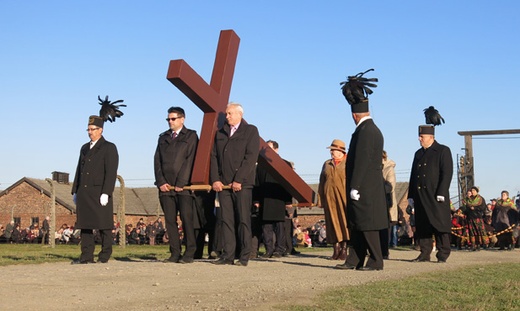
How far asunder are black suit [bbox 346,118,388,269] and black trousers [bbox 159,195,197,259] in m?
2.59

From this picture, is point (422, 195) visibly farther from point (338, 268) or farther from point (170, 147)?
point (170, 147)

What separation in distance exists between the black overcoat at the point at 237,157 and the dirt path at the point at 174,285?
1189mm

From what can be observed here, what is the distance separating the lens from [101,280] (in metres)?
8.09

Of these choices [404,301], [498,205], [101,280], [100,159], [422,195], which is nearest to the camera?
[404,301]

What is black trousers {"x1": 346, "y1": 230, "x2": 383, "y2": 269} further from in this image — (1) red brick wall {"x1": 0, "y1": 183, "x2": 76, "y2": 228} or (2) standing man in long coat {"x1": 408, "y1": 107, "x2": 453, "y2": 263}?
(1) red brick wall {"x1": 0, "y1": 183, "x2": 76, "y2": 228}

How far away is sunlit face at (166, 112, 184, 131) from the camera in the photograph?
11477 millimetres

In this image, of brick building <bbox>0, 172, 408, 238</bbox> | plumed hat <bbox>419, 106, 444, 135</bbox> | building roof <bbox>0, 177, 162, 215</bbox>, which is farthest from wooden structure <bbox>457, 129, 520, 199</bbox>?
building roof <bbox>0, 177, 162, 215</bbox>

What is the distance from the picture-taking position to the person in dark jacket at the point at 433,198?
12.1 meters

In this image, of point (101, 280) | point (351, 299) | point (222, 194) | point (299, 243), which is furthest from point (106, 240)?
point (299, 243)

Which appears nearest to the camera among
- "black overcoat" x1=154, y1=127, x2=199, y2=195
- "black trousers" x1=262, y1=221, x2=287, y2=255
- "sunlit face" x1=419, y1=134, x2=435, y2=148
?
"black overcoat" x1=154, y1=127, x2=199, y2=195

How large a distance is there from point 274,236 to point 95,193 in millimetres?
3714

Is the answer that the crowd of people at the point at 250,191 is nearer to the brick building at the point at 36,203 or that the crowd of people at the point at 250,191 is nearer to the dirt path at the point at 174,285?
the dirt path at the point at 174,285

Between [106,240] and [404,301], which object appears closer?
[404,301]

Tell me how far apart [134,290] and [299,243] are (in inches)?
849
